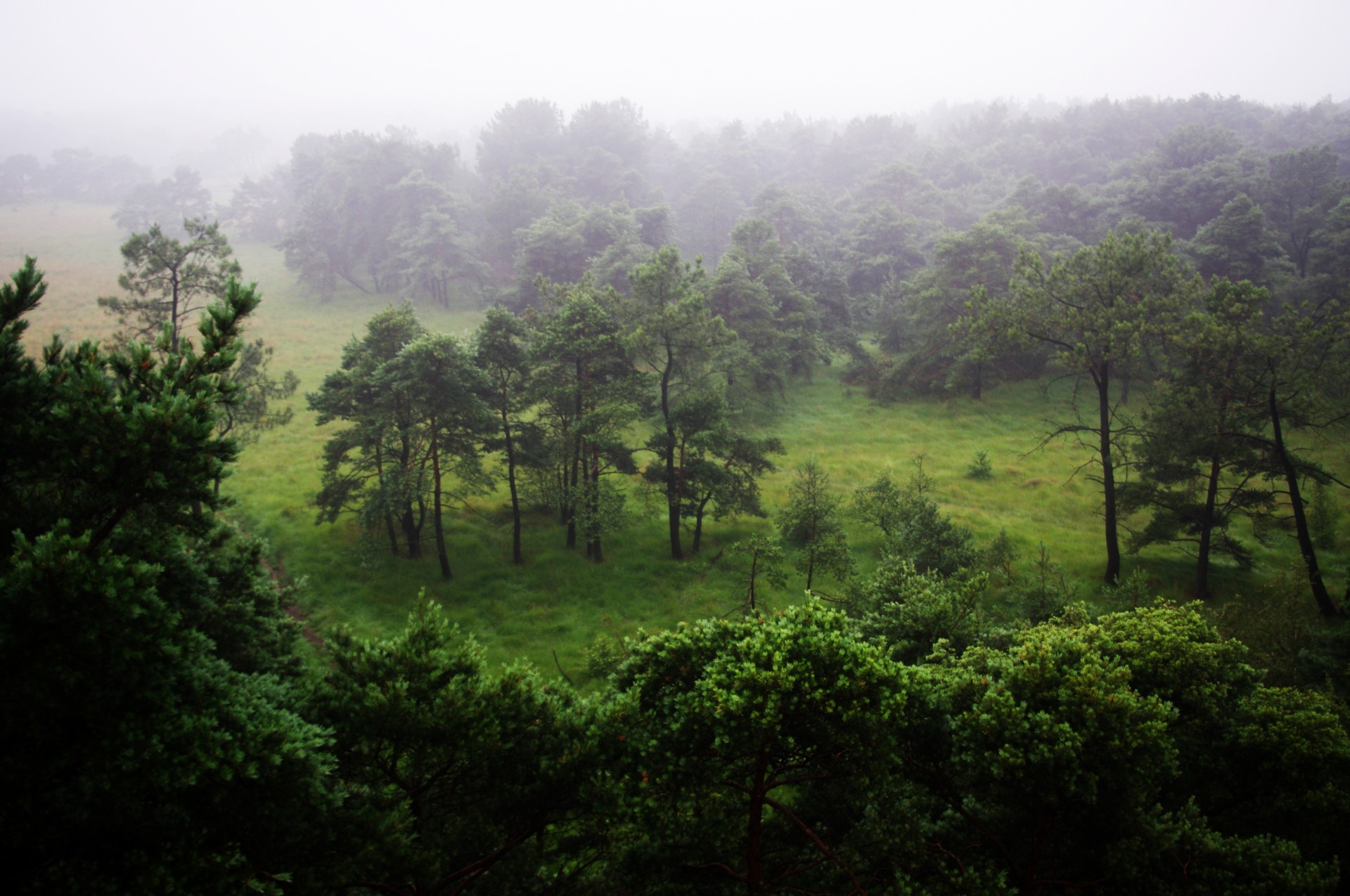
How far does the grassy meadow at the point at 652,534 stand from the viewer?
20.9m

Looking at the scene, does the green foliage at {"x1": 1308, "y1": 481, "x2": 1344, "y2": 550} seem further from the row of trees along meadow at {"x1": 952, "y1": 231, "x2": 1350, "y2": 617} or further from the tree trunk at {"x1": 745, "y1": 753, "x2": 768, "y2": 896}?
the tree trunk at {"x1": 745, "y1": 753, "x2": 768, "y2": 896}

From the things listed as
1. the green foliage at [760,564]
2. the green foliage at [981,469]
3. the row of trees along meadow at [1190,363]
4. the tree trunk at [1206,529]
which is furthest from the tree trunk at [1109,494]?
the green foliage at [760,564]

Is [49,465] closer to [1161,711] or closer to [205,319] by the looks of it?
[205,319]

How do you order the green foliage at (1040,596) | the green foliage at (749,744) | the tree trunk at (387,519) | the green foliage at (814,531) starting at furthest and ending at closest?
the tree trunk at (387,519)
the green foliage at (814,531)
the green foliage at (1040,596)
the green foliage at (749,744)

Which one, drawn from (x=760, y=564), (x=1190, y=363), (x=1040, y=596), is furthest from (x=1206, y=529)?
(x=760, y=564)

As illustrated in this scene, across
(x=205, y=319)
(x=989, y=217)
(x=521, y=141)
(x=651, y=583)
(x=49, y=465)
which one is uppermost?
(x=521, y=141)

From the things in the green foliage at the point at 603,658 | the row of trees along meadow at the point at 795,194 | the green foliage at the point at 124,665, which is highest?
the row of trees along meadow at the point at 795,194

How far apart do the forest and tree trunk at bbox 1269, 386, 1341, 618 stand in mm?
140

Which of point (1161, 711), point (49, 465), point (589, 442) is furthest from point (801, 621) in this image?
point (589, 442)

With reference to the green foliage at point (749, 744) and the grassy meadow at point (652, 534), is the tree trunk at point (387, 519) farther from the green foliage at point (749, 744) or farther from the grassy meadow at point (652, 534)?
the green foliage at point (749, 744)

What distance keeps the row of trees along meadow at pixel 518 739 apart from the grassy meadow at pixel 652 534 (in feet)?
17.1

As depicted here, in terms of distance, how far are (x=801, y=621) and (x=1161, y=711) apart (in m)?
4.59

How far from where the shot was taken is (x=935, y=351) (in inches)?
1650

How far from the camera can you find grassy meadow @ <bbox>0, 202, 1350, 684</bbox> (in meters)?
20.9
